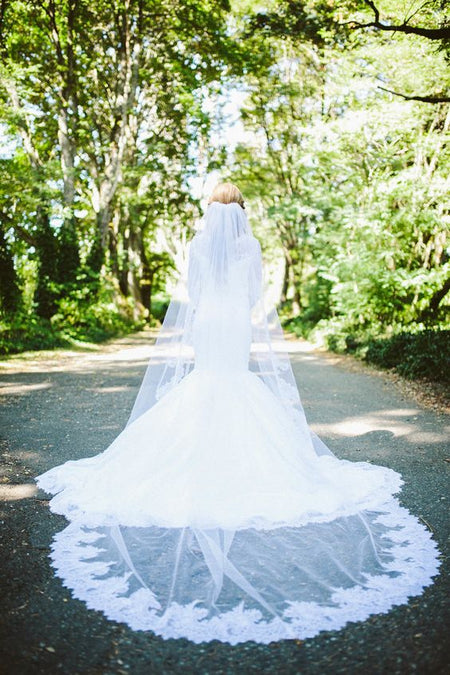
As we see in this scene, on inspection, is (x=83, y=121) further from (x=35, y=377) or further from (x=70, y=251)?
(x=35, y=377)

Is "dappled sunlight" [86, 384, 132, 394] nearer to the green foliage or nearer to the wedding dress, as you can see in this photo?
the wedding dress

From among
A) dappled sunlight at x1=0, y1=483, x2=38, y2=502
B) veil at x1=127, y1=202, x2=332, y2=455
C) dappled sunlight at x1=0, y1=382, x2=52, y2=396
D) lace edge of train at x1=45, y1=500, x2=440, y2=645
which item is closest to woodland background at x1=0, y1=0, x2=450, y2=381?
veil at x1=127, y1=202, x2=332, y2=455

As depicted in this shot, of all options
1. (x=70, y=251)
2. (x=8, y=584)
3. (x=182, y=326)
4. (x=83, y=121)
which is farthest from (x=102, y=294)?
(x=8, y=584)

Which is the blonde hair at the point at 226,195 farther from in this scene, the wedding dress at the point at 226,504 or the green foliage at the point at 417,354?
the green foliage at the point at 417,354

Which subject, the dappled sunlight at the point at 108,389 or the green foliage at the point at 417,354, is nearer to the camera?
the dappled sunlight at the point at 108,389

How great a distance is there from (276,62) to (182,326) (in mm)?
22524

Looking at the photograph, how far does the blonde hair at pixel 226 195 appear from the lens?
471cm

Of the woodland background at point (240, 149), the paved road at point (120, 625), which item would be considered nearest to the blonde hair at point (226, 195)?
the paved road at point (120, 625)

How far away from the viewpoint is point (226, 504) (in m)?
3.90

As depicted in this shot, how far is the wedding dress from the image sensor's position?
115 inches

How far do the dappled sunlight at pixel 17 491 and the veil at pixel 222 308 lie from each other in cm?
100

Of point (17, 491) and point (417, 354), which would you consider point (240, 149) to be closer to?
point (417, 354)

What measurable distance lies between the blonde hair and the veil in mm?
87

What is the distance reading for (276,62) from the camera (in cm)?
2366
